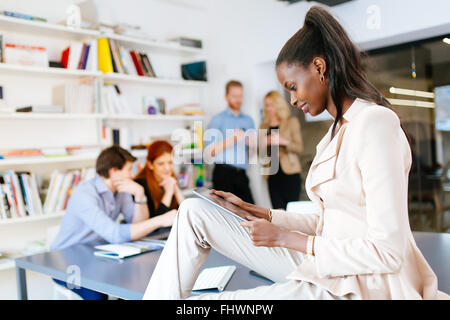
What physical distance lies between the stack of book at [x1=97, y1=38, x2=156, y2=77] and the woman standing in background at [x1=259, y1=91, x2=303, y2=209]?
119 cm

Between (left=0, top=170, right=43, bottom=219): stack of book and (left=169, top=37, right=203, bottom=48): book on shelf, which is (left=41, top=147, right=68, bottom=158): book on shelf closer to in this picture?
(left=0, top=170, right=43, bottom=219): stack of book

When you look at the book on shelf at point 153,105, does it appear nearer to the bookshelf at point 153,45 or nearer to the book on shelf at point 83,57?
the bookshelf at point 153,45

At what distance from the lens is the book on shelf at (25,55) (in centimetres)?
306

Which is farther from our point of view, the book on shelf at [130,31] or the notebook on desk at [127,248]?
the book on shelf at [130,31]

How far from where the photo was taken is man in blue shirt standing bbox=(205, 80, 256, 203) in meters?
4.04

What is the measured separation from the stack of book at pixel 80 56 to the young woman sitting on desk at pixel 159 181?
105 centimetres

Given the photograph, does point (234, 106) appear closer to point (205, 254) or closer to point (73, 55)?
point (73, 55)


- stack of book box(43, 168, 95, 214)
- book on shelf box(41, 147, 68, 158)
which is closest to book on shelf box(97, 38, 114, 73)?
book on shelf box(41, 147, 68, 158)

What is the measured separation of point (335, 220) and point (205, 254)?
0.37 m

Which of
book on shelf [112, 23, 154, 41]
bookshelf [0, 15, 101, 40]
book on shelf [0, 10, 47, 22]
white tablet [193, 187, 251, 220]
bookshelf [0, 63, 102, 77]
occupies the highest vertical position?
book on shelf [112, 23, 154, 41]

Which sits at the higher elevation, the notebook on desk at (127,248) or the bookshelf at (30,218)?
the notebook on desk at (127,248)

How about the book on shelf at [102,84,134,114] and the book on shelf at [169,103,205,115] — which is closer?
the book on shelf at [102,84,134,114]

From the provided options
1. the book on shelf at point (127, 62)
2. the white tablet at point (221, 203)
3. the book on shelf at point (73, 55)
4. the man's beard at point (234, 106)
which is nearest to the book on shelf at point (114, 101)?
the book on shelf at point (127, 62)

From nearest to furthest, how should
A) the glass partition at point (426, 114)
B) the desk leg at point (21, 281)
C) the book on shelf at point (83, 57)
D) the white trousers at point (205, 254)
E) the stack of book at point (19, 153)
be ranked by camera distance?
the white trousers at point (205, 254)
the desk leg at point (21, 281)
the stack of book at point (19, 153)
the glass partition at point (426, 114)
the book on shelf at point (83, 57)
